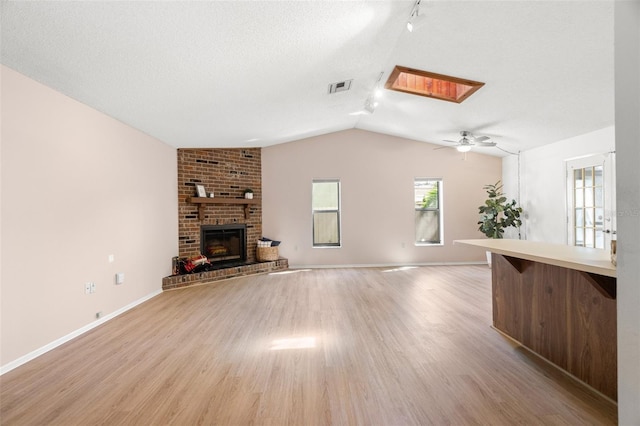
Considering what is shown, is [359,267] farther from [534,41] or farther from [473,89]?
[534,41]

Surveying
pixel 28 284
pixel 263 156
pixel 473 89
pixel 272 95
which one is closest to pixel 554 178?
pixel 473 89

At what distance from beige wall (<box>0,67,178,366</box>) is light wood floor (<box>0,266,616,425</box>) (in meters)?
0.36

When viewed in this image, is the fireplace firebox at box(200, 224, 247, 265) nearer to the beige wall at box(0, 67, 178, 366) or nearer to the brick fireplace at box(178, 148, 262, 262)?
the brick fireplace at box(178, 148, 262, 262)

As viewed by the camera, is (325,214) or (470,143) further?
(325,214)

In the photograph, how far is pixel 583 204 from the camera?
4586 mm

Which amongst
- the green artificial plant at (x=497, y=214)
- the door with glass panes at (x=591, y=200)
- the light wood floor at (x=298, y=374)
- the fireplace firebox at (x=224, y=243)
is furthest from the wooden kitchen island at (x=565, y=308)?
the fireplace firebox at (x=224, y=243)

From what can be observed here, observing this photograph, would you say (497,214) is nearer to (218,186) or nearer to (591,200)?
(591,200)

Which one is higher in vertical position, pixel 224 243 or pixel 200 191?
pixel 200 191

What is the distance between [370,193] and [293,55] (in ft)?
13.1

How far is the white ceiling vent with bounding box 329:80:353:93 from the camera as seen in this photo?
3.84 meters

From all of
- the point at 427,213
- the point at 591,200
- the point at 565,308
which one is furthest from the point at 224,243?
the point at 591,200

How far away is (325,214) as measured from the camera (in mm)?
6516

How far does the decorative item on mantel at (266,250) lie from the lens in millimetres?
5973

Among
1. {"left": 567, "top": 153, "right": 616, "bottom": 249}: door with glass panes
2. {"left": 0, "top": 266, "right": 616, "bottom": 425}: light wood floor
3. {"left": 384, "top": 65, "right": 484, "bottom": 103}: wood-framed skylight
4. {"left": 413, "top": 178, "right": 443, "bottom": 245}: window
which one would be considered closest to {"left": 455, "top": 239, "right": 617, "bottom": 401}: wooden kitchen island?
{"left": 0, "top": 266, "right": 616, "bottom": 425}: light wood floor
